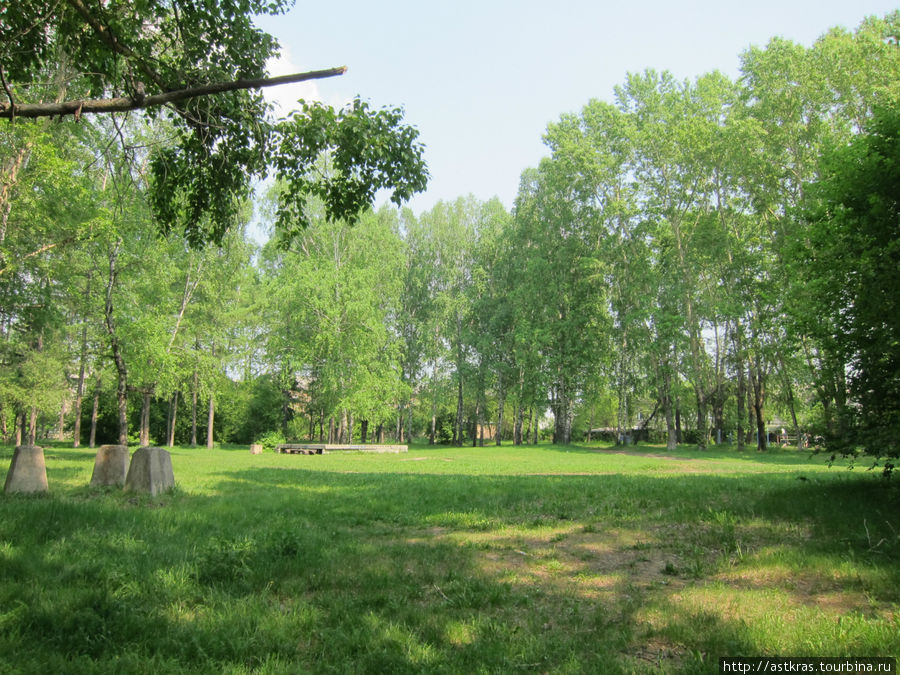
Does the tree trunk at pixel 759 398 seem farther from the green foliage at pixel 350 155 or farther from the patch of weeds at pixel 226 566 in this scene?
the patch of weeds at pixel 226 566

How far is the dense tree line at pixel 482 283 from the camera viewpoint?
20.2 meters

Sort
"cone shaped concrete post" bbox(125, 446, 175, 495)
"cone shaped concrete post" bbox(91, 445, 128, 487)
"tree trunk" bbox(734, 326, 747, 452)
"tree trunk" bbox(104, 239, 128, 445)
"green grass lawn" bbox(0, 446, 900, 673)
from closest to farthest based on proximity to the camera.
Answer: "green grass lawn" bbox(0, 446, 900, 673), "cone shaped concrete post" bbox(125, 446, 175, 495), "cone shaped concrete post" bbox(91, 445, 128, 487), "tree trunk" bbox(104, 239, 128, 445), "tree trunk" bbox(734, 326, 747, 452)

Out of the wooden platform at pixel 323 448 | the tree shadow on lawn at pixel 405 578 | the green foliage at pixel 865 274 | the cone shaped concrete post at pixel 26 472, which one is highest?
the green foliage at pixel 865 274

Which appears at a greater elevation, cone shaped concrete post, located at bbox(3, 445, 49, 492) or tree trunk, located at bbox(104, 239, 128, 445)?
tree trunk, located at bbox(104, 239, 128, 445)

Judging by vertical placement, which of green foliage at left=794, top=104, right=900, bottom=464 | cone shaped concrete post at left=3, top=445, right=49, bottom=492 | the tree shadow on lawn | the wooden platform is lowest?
the wooden platform

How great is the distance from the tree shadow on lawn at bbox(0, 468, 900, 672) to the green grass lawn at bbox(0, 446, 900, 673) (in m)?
0.02

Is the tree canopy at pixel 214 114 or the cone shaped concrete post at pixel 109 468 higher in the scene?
the tree canopy at pixel 214 114

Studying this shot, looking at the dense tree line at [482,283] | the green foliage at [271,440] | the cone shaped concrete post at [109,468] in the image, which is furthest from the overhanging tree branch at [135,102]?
the green foliage at [271,440]

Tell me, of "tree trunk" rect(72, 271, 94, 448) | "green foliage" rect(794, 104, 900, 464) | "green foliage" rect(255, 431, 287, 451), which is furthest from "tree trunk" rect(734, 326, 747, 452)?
"tree trunk" rect(72, 271, 94, 448)

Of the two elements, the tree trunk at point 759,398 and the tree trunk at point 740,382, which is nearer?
the tree trunk at point 759,398

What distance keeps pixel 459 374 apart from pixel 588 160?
20.6 meters

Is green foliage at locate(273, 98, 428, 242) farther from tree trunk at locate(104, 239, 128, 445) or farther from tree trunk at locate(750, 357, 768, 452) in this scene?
tree trunk at locate(750, 357, 768, 452)

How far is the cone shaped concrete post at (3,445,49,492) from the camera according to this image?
796 centimetres

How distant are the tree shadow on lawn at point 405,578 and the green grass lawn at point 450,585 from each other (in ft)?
0.07
